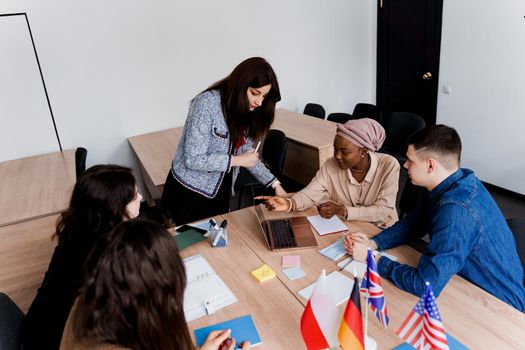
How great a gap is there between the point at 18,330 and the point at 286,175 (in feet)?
9.48

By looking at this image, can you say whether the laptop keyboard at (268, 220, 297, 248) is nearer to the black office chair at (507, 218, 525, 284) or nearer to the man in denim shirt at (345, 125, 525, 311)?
the man in denim shirt at (345, 125, 525, 311)

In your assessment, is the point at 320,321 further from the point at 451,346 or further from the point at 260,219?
the point at 260,219

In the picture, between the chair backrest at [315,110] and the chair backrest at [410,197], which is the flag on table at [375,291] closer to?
the chair backrest at [410,197]

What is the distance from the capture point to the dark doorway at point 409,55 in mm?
4395

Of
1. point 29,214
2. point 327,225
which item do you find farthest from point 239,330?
point 29,214

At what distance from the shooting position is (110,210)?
1.53m

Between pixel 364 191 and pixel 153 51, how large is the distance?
2.72 m

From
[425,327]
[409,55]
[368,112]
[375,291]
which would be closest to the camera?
[425,327]

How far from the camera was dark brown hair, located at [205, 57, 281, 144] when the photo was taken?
1.99 m

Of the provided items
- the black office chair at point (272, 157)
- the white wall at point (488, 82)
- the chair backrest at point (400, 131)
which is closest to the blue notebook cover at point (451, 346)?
the black office chair at point (272, 157)

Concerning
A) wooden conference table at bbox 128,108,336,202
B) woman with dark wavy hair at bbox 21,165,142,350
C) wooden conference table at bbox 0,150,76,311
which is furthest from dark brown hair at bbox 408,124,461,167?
wooden conference table at bbox 0,150,76,311

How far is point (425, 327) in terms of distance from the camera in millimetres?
1097

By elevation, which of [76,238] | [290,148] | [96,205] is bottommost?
[290,148]

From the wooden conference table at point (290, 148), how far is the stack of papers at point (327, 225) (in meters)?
1.35
